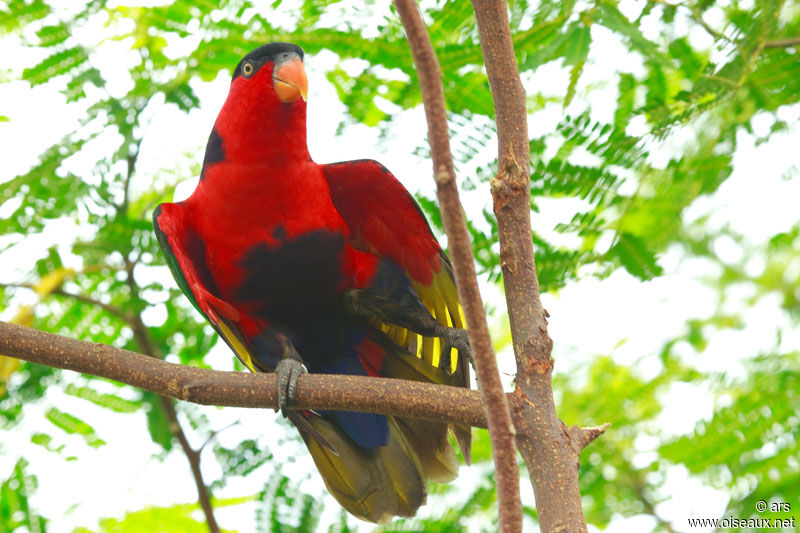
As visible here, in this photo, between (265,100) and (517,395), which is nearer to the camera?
(517,395)

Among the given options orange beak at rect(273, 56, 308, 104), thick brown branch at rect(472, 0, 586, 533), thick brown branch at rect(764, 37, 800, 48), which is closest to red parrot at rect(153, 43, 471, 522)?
orange beak at rect(273, 56, 308, 104)

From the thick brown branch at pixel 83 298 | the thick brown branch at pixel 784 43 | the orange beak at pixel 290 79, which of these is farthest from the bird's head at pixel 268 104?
the thick brown branch at pixel 784 43

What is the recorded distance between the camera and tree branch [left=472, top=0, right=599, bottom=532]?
2043mm

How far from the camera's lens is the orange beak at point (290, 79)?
114 inches

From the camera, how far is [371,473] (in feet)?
10.1

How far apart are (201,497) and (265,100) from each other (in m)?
1.73

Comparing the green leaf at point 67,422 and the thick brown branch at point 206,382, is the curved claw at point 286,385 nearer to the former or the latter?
the thick brown branch at point 206,382

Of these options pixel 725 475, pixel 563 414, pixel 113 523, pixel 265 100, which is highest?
pixel 265 100

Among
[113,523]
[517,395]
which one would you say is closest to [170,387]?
[517,395]

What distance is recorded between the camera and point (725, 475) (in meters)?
3.40

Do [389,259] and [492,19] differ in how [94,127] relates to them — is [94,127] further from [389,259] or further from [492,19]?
[492,19]

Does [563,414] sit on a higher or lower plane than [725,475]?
higher

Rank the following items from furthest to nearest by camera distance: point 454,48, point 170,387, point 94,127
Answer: point 94,127 < point 454,48 < point 170,387

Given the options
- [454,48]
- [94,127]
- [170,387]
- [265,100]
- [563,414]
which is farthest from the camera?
[563,414]
